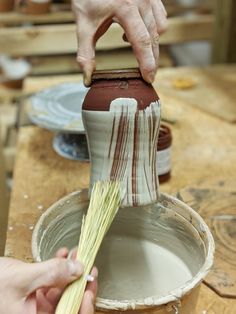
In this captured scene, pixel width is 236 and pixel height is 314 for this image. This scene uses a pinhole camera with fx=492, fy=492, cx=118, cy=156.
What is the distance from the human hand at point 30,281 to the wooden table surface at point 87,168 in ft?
0.75

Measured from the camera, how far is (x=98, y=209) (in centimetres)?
66

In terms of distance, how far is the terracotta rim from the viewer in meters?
0.70

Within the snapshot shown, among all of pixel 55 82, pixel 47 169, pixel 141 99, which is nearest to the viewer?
pixel 141 99

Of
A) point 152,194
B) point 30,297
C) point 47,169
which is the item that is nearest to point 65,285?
point 30,297

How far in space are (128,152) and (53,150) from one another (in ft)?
1.62

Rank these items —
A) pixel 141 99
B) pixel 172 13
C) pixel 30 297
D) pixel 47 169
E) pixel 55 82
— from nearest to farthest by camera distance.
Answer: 1. pixel 30 297
2. pixel 141 99
3. pixel 47 169
4. pixel 55 82
5. pixel 172 13

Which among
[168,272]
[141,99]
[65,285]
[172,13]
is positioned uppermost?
[141,99]

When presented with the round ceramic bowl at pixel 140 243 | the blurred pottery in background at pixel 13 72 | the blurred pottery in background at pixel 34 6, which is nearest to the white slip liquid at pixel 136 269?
the round ceramic bowl at pixel 140 243

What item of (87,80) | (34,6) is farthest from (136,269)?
(34,6)

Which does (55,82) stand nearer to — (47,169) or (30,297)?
(47,169)

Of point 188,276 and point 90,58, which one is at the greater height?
point 90,58

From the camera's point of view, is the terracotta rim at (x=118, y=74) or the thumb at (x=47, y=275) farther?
the terracotta rim at (x=118, y=74)

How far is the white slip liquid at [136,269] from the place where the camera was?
28.6 inches

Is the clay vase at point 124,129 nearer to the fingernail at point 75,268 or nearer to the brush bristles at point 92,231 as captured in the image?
the brush bristles at point 92,231
